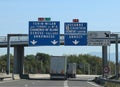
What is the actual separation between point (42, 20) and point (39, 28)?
1.06m

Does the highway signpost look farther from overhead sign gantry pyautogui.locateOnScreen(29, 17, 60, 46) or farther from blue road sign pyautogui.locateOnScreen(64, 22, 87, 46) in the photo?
overhead sign gantry pyautogui.locateOnScreen(29, 17, 60, 46)

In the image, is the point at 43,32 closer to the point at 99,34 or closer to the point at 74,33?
the point at 74,33

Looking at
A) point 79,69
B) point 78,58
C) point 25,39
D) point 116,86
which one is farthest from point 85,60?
point 116,86

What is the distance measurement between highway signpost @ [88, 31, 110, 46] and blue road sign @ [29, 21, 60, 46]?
420cm

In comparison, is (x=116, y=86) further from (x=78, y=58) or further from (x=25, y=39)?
(x=78, y=58)

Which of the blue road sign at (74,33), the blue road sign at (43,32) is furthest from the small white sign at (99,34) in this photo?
the blue road sign at (43,32)

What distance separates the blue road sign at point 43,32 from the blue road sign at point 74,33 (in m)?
1.30

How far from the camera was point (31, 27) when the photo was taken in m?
54.1

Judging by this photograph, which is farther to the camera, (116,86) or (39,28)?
(39,28)

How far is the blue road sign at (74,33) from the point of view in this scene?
5462 cm

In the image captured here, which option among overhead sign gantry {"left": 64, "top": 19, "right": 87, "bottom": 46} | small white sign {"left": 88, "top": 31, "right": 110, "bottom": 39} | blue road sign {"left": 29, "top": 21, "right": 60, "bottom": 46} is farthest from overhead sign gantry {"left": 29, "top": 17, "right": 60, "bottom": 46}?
small white sign {"left": 88, "top": 31, "right": 110, "bottom": 39}

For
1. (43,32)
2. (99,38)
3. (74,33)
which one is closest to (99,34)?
(99,38)

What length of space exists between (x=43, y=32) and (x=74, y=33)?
3914mm

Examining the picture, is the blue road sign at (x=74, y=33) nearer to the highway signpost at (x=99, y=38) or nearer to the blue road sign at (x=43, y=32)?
the highway signpost at (x=99, y=38)
